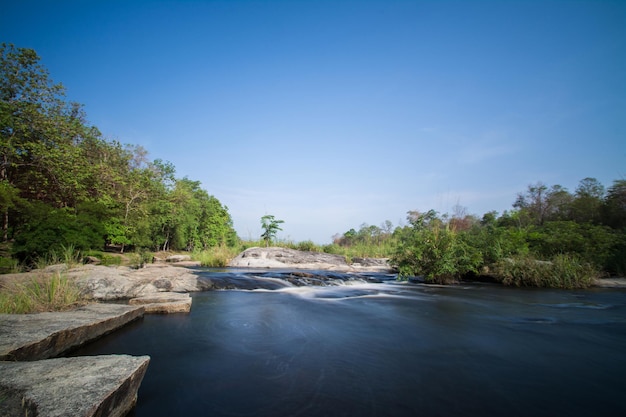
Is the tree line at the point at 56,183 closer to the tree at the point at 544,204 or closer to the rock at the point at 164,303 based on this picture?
the rock at the point at 164,303

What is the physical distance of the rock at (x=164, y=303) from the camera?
6027 mm

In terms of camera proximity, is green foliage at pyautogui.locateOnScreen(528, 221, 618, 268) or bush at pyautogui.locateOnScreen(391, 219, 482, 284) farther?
green foliage at pyautogui.locateOnScreen(528, 221, 618, 268)

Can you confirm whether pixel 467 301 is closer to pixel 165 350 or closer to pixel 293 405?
pixel 293 405

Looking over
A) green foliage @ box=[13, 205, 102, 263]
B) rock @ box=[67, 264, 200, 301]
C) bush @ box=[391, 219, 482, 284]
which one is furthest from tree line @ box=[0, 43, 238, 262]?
bush @ box=[391, 219, 482, 284]

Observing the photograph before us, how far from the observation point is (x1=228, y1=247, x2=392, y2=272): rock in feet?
64.3

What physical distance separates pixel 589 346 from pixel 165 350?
6.90m

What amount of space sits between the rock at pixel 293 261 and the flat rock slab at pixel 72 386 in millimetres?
17114

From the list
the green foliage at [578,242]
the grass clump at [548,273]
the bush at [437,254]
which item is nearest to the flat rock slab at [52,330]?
the bush at [437,254]

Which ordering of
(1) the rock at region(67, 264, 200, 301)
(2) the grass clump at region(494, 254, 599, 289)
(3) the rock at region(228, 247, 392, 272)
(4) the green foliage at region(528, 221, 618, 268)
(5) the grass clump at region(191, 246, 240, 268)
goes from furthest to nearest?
(5) the grass clump at region(191, 246, 240, 268) → (3) the rock at region(228, 247, 392, 272) → (4) the green foliage at region(528, 221, 618, 268) → (2) the grass clump at region(494, 254, 599, 289) → (1) the rock at region(67, 264, 200, 301)

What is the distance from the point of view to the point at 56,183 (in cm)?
1834

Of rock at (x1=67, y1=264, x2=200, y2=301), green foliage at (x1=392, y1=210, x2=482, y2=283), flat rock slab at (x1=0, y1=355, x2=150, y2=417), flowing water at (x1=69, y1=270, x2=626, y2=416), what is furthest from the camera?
green foliage at (x1=392, y1=210, x2=482, y2=283)

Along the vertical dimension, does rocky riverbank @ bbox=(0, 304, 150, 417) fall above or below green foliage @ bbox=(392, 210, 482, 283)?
below

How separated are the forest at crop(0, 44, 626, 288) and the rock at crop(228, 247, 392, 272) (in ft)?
6.36

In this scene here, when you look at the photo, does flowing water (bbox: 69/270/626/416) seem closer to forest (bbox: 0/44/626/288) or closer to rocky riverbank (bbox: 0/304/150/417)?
rocky riverbank (bbox: 0/304/150/417)
